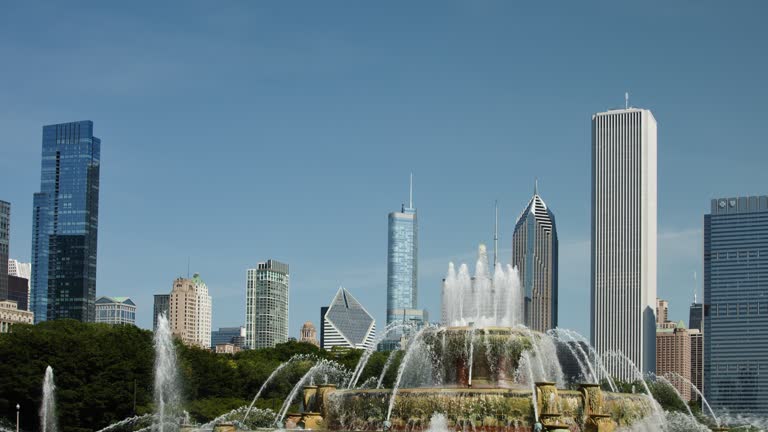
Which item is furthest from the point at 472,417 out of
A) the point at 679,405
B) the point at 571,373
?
the point at 571,373

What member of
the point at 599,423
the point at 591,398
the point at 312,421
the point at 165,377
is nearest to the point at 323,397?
the point at 312,421

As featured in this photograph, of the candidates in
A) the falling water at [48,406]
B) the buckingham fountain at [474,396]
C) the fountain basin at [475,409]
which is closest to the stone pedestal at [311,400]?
the buckingham fountain at [474,396]

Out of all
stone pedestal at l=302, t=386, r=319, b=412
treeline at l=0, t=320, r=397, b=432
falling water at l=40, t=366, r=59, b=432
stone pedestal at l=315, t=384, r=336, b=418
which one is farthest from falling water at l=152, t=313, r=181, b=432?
stone pedestal at l=315, t=384, r=336, b=418

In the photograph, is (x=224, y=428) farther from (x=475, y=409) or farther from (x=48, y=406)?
(x=48, y=406)

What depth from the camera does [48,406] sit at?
61.8 m

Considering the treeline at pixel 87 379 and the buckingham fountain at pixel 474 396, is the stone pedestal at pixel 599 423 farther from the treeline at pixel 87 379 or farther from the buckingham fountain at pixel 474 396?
the treeline at pixel 87 379

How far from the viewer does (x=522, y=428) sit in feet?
109

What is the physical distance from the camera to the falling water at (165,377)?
5656 cm

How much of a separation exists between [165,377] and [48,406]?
738 centimetres

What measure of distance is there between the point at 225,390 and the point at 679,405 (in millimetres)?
32323

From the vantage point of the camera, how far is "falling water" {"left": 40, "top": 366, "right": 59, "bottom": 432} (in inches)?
2394

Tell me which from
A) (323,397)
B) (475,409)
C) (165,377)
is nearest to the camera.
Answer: (475,409)

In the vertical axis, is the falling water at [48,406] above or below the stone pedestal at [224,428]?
below

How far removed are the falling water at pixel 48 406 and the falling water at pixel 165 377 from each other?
5362 mm
